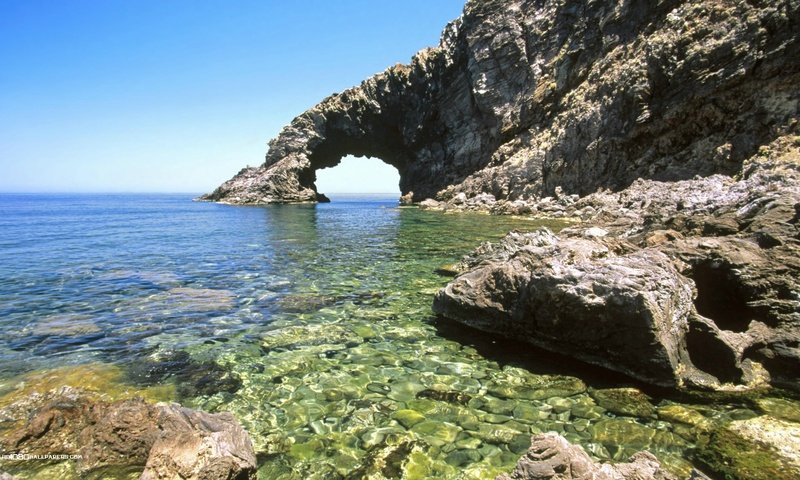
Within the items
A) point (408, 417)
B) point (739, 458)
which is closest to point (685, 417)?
point (739, 458)

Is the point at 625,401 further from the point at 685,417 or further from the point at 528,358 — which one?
the point at 528,358

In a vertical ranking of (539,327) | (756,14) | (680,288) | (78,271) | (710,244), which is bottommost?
(78,271)

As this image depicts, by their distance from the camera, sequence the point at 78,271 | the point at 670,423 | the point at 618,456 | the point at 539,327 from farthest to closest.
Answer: the point at 78,271
the point at 539,327
the point at 670,423
the point at 618,456

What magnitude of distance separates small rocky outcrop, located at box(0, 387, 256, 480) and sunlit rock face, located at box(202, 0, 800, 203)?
38.3 meters

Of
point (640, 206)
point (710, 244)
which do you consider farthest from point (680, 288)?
point (640, 206)

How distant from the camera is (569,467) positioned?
11.4 feet

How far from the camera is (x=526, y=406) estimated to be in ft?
18.8

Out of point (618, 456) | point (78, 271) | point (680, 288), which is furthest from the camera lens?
point (78, 271)

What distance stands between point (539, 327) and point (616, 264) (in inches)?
67.3

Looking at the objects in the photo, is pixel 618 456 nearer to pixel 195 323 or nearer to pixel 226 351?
pixel 226 351

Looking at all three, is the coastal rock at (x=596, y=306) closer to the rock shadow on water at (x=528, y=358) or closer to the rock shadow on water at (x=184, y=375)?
the rock shadow on water at (x=528, y=358)

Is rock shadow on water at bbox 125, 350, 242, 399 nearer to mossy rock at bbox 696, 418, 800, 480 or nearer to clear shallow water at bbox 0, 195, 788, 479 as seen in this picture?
clear shallow water at bbox 0, 195, 788, 479

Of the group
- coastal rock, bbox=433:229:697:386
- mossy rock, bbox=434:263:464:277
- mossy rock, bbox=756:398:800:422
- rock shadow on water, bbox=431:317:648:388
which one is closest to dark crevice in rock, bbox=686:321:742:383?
coastal rock, bbox=433:229:697:386

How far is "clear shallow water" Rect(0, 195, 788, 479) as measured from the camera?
491 centimetres
